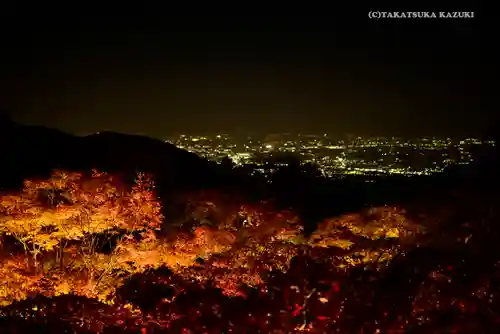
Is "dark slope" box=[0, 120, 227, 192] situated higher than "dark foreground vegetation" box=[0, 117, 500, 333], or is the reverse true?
"dark slope" box=[0, 120, 227, 192]

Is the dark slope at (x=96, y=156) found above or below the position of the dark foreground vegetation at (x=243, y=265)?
above

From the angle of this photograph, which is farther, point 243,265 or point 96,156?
point 96,156

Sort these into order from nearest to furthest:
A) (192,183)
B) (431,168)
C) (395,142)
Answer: (192,183), (431,168), (395,142)

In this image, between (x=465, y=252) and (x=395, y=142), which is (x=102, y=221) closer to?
(x=465, y=252)

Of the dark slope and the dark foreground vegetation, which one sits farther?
the dark slope

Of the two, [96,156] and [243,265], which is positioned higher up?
[96,156]

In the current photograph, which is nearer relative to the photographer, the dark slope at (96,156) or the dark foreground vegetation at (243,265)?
the dark foreground vegetation at (243,265)

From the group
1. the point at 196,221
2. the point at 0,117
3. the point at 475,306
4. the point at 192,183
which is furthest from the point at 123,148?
the point at 475,306

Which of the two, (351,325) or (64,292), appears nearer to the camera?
(351,325)
